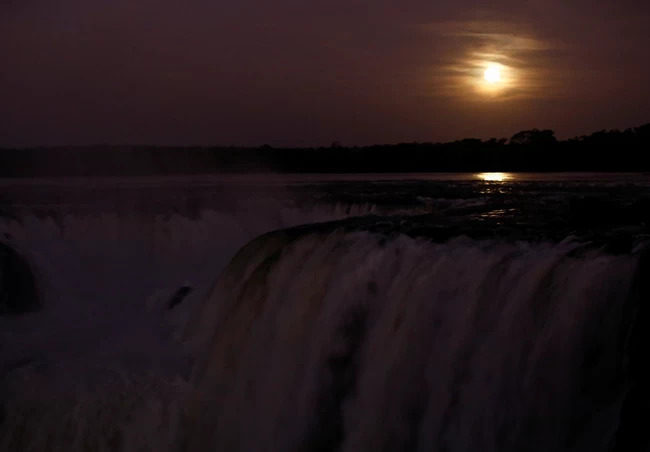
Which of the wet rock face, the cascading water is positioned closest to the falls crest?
the cascading water

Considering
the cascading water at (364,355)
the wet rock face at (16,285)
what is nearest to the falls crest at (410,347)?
the cascading water at (364,355)

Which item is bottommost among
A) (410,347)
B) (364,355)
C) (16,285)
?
(16,285)

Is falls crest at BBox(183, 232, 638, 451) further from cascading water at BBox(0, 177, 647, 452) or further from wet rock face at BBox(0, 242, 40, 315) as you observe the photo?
wet rock face at BBox(0, 242, 40, 315)

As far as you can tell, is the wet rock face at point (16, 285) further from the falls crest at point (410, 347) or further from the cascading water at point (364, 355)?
the falls crest at point (410, 347)

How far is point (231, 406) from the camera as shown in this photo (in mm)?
9320

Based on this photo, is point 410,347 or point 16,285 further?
point 16,285

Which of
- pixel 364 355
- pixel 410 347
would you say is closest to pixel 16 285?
pixel 364 355

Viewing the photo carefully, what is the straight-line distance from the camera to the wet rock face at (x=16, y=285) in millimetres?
15500

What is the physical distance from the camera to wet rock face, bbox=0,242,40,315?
50.9 feet

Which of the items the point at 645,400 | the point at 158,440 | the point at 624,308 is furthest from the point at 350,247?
the point at 645,400

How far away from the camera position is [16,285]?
52.6ft

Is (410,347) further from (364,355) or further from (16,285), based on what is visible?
(16,285)

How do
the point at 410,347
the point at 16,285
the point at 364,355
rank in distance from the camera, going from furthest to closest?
the point at 16,285 < the point at 364,355 < the point at 410,347

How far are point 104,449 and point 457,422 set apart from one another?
459cm
